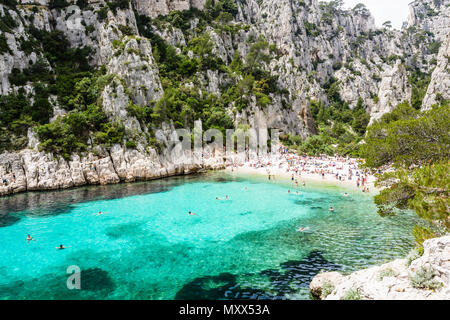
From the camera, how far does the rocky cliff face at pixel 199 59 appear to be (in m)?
38.4

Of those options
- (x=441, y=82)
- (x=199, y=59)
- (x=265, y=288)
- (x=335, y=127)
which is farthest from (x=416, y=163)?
(x=335, y=127)

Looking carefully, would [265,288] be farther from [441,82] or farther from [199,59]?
[441,82]

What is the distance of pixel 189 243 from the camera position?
17.1 metres

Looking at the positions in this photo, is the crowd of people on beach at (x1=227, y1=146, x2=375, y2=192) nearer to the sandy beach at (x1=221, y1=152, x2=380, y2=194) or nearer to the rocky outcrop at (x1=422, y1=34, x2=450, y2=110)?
the sandy beach at (x1=221, y1=152, x2=380, y2=194)

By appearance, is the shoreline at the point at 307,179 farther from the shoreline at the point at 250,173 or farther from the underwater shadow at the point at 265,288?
the underwater shadow at the point at 265,288

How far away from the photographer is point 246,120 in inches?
2260

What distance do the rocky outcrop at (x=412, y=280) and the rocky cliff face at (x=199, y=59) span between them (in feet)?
118

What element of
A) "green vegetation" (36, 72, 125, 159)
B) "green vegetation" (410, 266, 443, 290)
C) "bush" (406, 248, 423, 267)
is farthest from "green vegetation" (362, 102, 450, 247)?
Answer: "green vegetation" (36, 72, 125, 159)

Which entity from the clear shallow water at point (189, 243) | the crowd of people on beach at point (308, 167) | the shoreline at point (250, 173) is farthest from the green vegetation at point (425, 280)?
the crowd of people on beach at point (308, 167)

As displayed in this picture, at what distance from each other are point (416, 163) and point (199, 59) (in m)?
56.2

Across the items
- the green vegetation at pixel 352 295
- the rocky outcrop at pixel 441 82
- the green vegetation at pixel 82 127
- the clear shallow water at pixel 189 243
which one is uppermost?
the rocky outcrop at pixel 441 82

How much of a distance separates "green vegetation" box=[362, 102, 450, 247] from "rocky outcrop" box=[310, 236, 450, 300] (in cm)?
273
